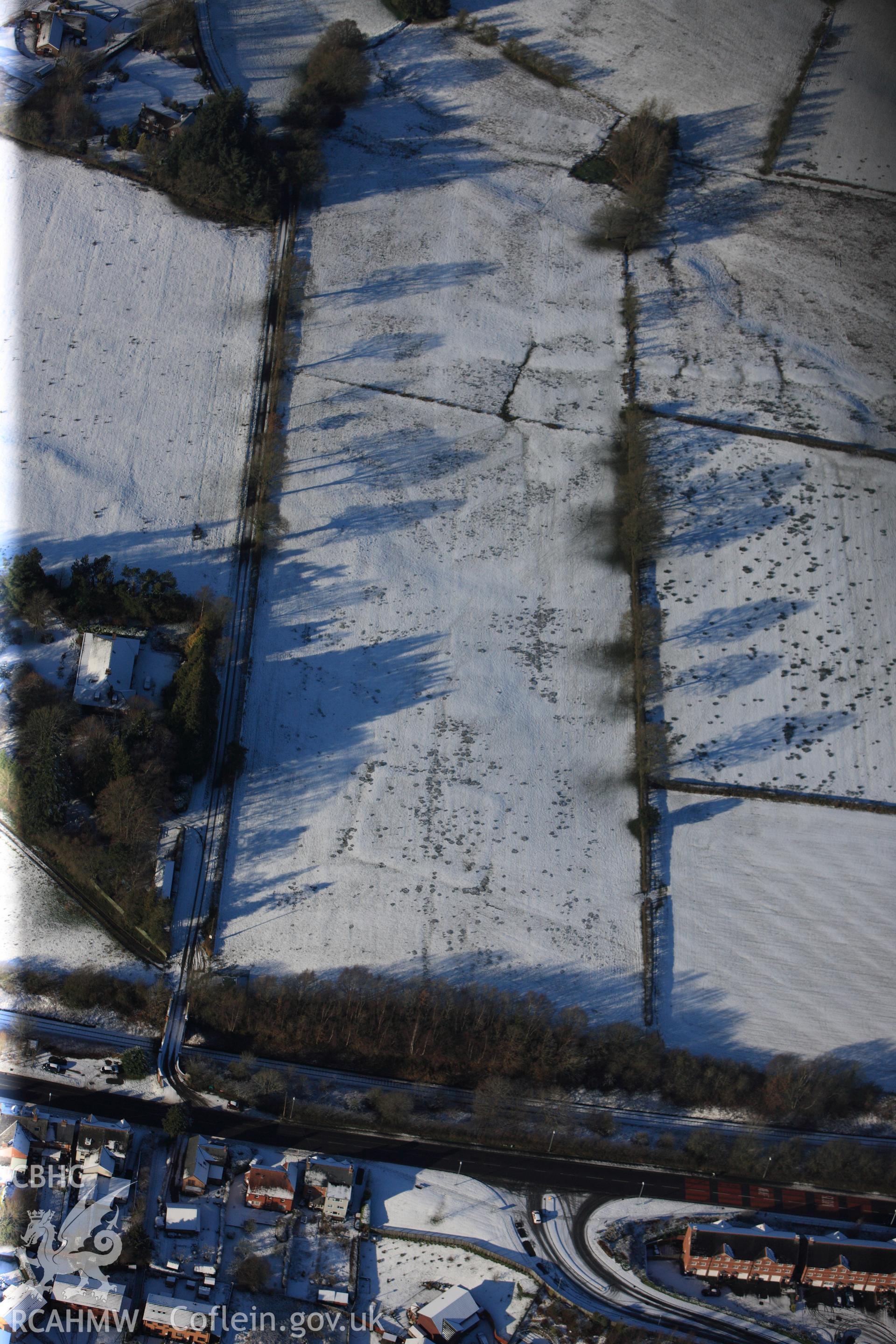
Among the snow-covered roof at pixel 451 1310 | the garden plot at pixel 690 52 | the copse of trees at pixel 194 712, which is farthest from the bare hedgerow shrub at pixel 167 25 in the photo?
the snow-covered roof at pixel 451 1310

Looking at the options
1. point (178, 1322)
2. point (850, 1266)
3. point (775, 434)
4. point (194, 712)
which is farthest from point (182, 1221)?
point (775, 434)

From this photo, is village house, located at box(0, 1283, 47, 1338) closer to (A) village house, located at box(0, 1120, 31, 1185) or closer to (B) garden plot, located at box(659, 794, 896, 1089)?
(A) village house, located at box(0, 1120, 31, 1185)

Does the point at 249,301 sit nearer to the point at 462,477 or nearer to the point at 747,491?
the point at 462,477

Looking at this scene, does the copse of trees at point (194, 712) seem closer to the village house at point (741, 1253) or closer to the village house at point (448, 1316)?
the village house at point (448, 1316)

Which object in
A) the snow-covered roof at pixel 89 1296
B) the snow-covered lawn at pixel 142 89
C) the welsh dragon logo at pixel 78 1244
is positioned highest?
the snow-covered lawn at pixel 142 89

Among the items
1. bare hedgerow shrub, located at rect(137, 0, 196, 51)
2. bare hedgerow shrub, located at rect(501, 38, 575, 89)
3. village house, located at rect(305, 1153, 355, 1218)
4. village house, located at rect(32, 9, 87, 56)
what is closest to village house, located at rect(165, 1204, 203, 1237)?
village house, located at rect(305, 1153, 355, 1218)

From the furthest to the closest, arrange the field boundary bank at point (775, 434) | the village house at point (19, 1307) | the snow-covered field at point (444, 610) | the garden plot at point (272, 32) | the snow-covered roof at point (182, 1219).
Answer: the garden plot at point (272, 32) < the field boundary bank at point (775, 434) < the snow-covered field at point (444, 610) < the snow-covered roof at point (182, 1219) < the village house at point (19, 1307)

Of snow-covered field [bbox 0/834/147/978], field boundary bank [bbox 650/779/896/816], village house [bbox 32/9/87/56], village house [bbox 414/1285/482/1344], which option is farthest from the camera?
village house [bbox 32/9/87/56]

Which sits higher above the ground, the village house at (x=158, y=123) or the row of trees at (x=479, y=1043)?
the village house at (x=158, y=123)

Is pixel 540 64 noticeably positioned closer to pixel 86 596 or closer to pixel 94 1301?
pixel 86 596
